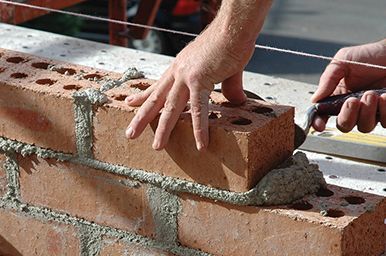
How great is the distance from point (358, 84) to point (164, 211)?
39.7 inches

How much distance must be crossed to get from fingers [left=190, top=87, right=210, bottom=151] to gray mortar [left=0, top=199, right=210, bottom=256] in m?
0.35

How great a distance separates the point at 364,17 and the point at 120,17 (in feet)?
18.9

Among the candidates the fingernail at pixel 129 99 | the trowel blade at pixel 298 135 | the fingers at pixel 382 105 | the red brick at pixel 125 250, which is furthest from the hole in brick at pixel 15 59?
the fingers at pixel 382 105

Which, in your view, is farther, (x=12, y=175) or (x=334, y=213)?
(x=12, y=175)

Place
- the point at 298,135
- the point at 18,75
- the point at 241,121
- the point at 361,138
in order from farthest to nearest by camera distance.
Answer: the point at 361,138, the point at 298,135, the point at 18,75, the point at 241,121

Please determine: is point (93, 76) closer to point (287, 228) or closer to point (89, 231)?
point (89, 231)

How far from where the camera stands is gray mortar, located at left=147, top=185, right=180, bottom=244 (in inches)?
104

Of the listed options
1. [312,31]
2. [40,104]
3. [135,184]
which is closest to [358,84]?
[135,184]

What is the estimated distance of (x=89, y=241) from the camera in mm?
2857

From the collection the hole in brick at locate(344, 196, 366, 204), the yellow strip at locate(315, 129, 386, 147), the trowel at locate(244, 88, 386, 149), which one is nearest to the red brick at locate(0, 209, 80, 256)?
the trowel at locate(244, 88, 386, 149)

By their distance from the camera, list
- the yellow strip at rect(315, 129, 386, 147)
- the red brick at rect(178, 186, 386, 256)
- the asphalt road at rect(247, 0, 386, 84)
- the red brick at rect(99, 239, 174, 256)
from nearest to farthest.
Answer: the red brick at rect(178, 186, 386, 256) → the red brick at rect(99, 239, 174, 256) → the yellow strip at rect(315, 129, 386, 147) → the asphalt road at rect(247, 0, 386, 84)

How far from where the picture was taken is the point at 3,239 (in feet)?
9.95

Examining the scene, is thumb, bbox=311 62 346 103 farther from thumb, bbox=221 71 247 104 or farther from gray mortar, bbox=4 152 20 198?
gray mortar, bbox=4 152 20 198

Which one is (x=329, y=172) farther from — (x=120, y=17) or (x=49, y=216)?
(x=120, y=17)
